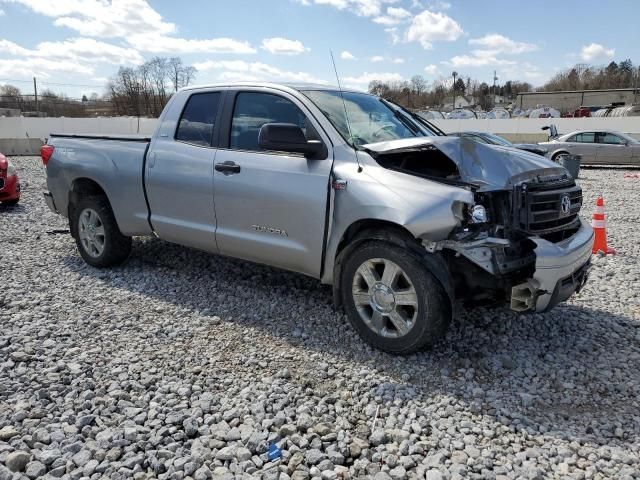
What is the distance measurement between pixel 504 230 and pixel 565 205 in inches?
25.7

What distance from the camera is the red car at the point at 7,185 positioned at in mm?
9500

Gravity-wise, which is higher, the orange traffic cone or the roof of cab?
the roof of cab

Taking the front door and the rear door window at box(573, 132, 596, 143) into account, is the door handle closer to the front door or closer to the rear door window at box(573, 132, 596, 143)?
the front door

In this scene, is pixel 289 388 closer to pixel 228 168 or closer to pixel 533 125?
pixel 228 168

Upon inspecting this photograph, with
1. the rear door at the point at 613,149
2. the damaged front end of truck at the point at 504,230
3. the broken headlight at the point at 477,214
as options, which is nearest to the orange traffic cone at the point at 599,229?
the damaged front end of truck at the point at 504,230

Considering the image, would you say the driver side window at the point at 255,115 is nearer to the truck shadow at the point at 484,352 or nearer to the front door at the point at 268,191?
the front door at the point at 268,191

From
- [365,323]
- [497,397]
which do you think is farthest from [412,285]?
[497,397]

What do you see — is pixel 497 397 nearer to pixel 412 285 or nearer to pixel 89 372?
pixel 412 285

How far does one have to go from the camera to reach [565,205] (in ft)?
12.7

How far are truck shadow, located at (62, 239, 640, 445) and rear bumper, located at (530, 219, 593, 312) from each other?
1.72ft

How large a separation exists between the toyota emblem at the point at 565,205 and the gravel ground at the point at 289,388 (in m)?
1.02

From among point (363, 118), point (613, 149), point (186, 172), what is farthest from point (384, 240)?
point (613, 149)

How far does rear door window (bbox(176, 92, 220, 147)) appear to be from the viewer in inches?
190

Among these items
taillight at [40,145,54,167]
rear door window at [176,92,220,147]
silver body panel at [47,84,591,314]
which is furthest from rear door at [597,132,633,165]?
taillight at [40,145,54,167]
